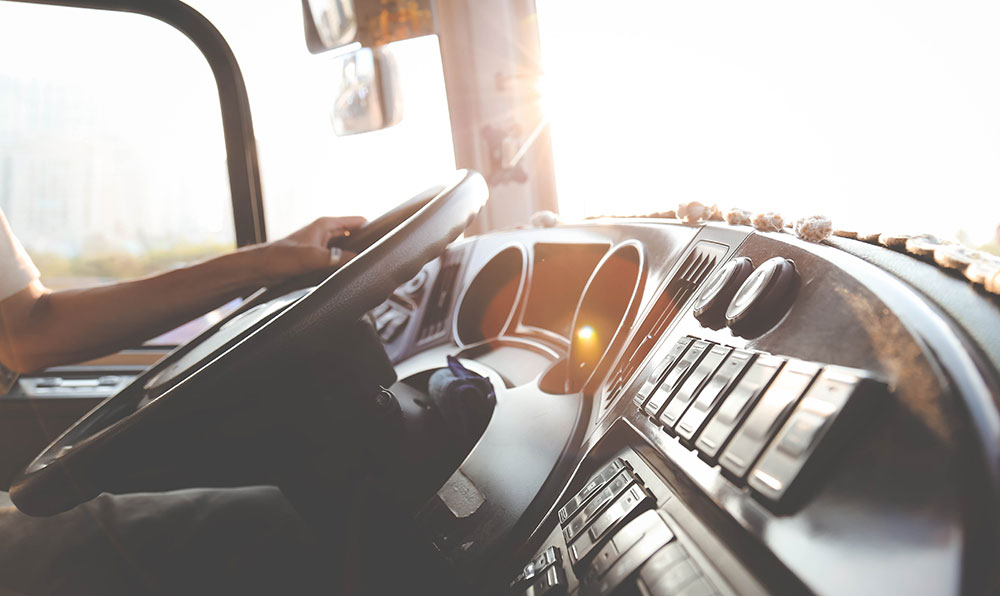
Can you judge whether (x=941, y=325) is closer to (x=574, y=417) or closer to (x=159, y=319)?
(x=574, y=417)

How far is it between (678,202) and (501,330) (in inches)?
22.0

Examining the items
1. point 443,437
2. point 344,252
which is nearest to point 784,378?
point 443,437

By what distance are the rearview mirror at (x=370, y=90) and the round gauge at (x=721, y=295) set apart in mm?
1665

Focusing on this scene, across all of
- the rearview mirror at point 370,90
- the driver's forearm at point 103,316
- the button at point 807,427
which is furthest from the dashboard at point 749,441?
the rearview mirror at point 370,90

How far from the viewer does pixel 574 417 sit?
2.73 ft

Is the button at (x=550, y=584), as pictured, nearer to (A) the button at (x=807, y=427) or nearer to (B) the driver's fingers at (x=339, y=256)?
(A) the button at (x=807, y=427)

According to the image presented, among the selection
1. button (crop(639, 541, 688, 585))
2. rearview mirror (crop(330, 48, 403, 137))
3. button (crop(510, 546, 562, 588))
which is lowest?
button (crop(510, 546, 562, 588))

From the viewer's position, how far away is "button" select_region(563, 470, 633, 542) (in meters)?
0.57

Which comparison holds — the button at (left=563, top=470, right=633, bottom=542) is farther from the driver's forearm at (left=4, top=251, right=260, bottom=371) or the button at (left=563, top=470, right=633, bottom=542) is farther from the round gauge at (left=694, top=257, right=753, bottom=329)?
the driver's forearm at (left=4, top=251, right=260, bottom=371)

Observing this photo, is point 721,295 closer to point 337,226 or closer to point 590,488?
point 590,488

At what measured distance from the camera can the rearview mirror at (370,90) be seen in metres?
2.04

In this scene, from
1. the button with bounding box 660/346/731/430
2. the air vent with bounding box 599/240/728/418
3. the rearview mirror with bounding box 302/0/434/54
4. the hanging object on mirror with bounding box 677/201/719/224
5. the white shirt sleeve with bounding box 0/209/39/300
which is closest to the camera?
the button with bounding box 660/346/731/430

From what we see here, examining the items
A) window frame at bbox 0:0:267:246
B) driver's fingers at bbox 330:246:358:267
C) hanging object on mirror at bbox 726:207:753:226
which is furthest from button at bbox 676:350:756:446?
Answer: window frame at bbox 0:0:267:246

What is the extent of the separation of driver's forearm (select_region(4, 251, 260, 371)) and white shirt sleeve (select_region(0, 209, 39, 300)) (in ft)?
0.17
